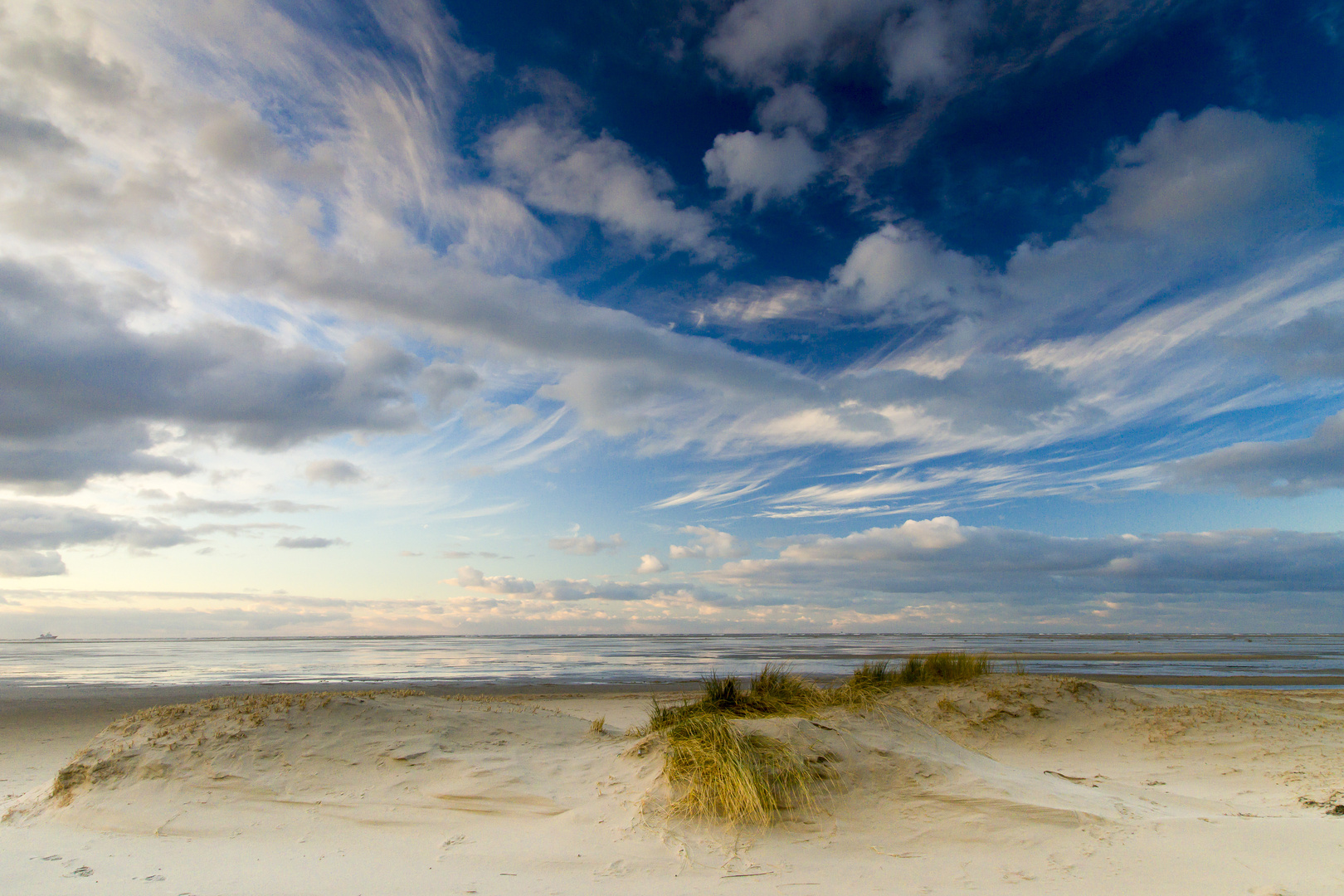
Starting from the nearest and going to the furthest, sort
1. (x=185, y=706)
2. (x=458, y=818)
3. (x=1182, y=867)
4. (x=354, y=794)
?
1. (x=1182, y=867)
2. (x=458, y=818)
3. (x=354, y=794)
4. (x=185, y=706)

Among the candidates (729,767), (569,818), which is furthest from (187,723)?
(729,767)

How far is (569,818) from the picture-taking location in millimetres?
6004

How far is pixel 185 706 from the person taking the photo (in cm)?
842

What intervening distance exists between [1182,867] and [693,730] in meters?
4.17

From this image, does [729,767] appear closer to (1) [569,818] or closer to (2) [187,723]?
(1) [569,818]

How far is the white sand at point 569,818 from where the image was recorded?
16.1 feet

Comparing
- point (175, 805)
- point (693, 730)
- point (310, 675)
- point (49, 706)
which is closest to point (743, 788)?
point (693, 730)

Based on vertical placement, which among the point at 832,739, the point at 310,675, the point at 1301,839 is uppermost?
the point at 832,739

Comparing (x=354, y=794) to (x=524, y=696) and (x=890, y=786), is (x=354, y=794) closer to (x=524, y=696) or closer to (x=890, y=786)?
(x=890, y=786)

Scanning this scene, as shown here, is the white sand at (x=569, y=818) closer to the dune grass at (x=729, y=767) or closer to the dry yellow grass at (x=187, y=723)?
the dry yellow grass at (x=187, y=723)

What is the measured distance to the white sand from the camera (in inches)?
193

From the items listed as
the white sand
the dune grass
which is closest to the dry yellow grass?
the white sand

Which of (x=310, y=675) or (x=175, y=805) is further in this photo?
(x=310, y=675)

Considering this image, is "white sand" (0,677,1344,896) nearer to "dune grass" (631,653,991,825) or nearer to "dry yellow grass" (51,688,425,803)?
"dry yellow grass" (51,688,425,803)
